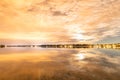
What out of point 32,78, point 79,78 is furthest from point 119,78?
point 32,78

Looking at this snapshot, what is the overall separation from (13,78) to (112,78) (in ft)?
43.3

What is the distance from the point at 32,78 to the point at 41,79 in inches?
54.7

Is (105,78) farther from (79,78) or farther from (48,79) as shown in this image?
(48,79)

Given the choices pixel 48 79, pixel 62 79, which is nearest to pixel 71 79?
pixel 62 79

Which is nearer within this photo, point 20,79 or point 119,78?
point 20,79

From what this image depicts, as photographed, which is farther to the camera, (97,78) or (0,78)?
(97,78)

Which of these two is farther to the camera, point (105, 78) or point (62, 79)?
point (105, 78)

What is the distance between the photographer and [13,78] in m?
22.8

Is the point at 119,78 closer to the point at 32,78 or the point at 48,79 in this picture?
the point at 48,79

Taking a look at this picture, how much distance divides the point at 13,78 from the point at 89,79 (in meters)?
9.92

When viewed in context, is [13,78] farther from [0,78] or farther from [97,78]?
[97,78]

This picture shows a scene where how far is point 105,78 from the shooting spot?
24.1 m

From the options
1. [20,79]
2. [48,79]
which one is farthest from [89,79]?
[20,79]

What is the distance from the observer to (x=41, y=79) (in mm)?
22594
